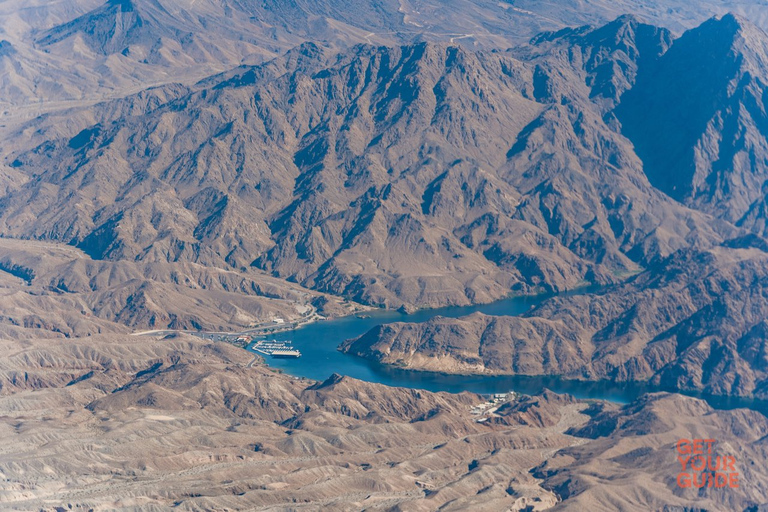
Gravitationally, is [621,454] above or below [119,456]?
above

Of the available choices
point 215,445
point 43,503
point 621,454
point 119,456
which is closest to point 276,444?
point 215,445

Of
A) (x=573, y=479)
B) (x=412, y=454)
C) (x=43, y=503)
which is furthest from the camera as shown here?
(x=412, y=454)

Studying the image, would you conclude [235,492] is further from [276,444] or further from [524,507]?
[524,507]
